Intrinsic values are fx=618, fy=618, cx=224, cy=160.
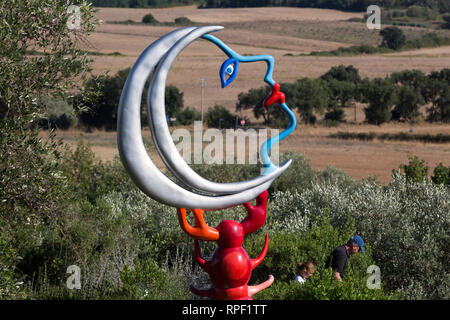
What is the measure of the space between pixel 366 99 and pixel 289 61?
16.4 m

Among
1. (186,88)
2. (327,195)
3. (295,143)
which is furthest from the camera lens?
(186,88)

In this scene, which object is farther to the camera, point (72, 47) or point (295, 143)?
point (295, 143)

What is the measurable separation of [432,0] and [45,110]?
92.6 metres

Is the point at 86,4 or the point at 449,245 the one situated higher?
the point at 86,4

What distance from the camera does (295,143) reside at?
37594 mm

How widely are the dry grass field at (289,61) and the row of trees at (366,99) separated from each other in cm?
161

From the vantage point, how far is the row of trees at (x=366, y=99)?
1832 inches

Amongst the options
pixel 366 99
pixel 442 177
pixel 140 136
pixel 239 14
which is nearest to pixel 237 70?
pixel 140 136

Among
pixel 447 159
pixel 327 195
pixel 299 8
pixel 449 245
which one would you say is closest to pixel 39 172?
pixel 327 195

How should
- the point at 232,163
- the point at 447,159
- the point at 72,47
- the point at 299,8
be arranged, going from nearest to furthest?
the point at 72,47 → the point at 232,163 → the point at 447,159 → the point at 299,8

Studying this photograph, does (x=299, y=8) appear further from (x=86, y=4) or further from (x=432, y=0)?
(x=86, y=4)

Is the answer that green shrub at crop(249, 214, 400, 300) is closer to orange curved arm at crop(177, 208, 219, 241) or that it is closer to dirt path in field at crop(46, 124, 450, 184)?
orange curved arm at crop(177, 208, 219, 241)

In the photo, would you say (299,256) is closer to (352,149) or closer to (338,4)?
(352,149)

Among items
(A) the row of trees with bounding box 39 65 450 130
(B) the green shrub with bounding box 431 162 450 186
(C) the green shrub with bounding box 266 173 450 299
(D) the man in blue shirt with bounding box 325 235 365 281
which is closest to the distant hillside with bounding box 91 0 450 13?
(A) the row of trees with bounding box 39 65 450 130
